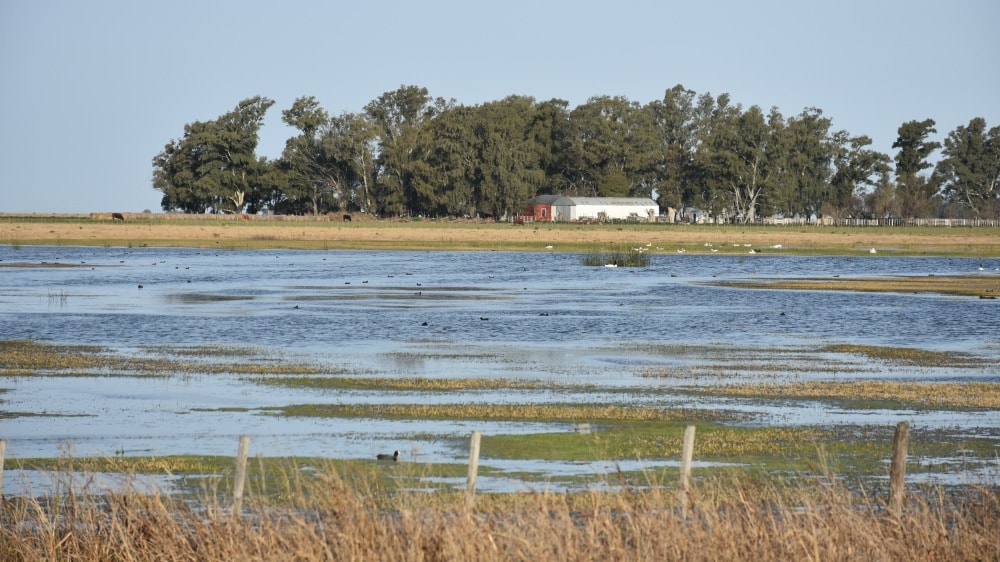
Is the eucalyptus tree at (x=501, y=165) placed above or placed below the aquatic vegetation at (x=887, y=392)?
above

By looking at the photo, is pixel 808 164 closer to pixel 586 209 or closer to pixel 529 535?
pixel 586 209

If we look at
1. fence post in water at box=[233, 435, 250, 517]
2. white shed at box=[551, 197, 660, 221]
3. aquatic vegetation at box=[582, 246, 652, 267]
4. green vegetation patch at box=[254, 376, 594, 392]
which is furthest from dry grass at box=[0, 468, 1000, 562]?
white shed at box=[551, 197, 660, 221]

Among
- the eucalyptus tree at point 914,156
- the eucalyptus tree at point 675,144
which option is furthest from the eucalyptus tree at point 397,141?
the eucalyptus tree at point 914,156

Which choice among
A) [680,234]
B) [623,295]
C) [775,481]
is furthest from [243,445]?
[680,234]

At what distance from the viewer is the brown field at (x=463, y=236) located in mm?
108688

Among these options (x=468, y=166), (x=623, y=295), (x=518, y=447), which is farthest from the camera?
(x=468, y=166)

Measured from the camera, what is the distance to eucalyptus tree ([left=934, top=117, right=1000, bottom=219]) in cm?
19088

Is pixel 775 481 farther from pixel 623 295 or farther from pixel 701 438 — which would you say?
pixel 623 295

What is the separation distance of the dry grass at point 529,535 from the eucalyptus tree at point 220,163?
506 feet

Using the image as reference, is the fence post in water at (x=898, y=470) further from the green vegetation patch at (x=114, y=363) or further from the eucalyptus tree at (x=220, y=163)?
the eucalyptus tree at (x=220, y=163)

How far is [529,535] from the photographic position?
459 inches

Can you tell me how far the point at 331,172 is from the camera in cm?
16800

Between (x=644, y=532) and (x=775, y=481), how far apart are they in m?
4.88

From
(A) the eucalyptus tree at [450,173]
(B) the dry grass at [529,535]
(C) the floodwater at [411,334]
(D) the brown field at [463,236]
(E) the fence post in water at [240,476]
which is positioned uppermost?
(A) the eucalyptus tree at [450,173]
